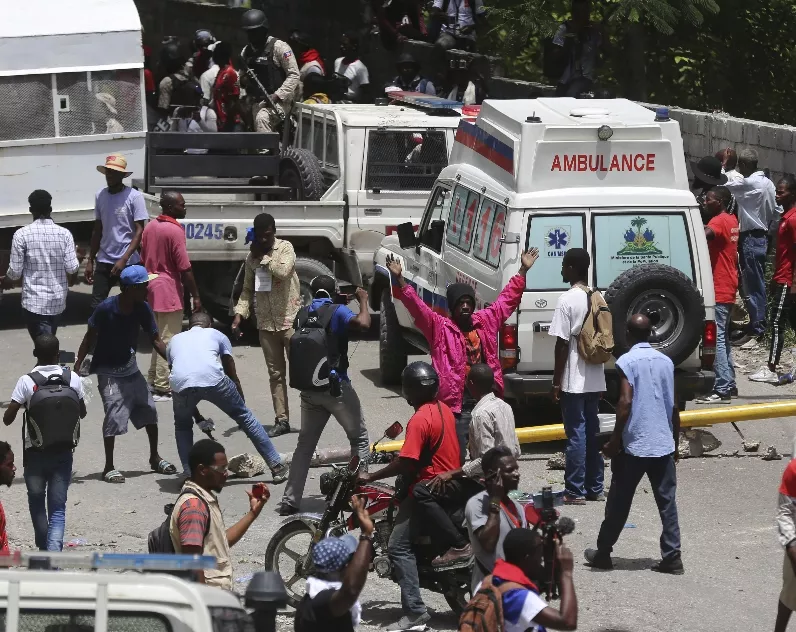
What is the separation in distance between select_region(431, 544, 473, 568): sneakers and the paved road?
1.47 ft

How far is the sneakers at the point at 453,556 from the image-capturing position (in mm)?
7098

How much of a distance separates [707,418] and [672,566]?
252 centimetres

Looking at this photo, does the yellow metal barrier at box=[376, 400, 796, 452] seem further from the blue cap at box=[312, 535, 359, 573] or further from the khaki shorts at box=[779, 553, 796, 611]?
the blue cap at box=[312, 535, 359, 573]

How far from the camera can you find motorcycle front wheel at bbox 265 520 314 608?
758cm

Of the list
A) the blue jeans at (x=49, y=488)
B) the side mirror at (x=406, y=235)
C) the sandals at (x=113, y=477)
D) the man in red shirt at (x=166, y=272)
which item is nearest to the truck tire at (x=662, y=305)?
the side mirror at (x=406, y=235)

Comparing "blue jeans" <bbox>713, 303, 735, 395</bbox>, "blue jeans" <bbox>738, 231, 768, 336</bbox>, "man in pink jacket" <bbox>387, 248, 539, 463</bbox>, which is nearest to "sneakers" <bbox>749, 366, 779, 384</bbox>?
"blue jeans" <bbox>738, 231, 768, 336</bbox>

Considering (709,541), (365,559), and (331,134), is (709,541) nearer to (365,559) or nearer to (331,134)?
(365,559)

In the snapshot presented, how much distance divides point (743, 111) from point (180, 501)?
15.4 meters

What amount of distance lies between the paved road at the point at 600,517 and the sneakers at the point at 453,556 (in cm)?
45

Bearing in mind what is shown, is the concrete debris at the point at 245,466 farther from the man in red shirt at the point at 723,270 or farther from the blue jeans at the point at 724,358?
the blue jeans at the point at 724,358

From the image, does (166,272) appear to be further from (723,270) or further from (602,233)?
(723,270)

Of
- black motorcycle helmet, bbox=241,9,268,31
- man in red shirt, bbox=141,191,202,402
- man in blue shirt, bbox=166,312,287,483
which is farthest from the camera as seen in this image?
black motorcycle helmet, bbox=241,9,268,31

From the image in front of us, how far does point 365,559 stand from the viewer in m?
5.45

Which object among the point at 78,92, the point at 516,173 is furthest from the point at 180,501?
the point at 78,92
